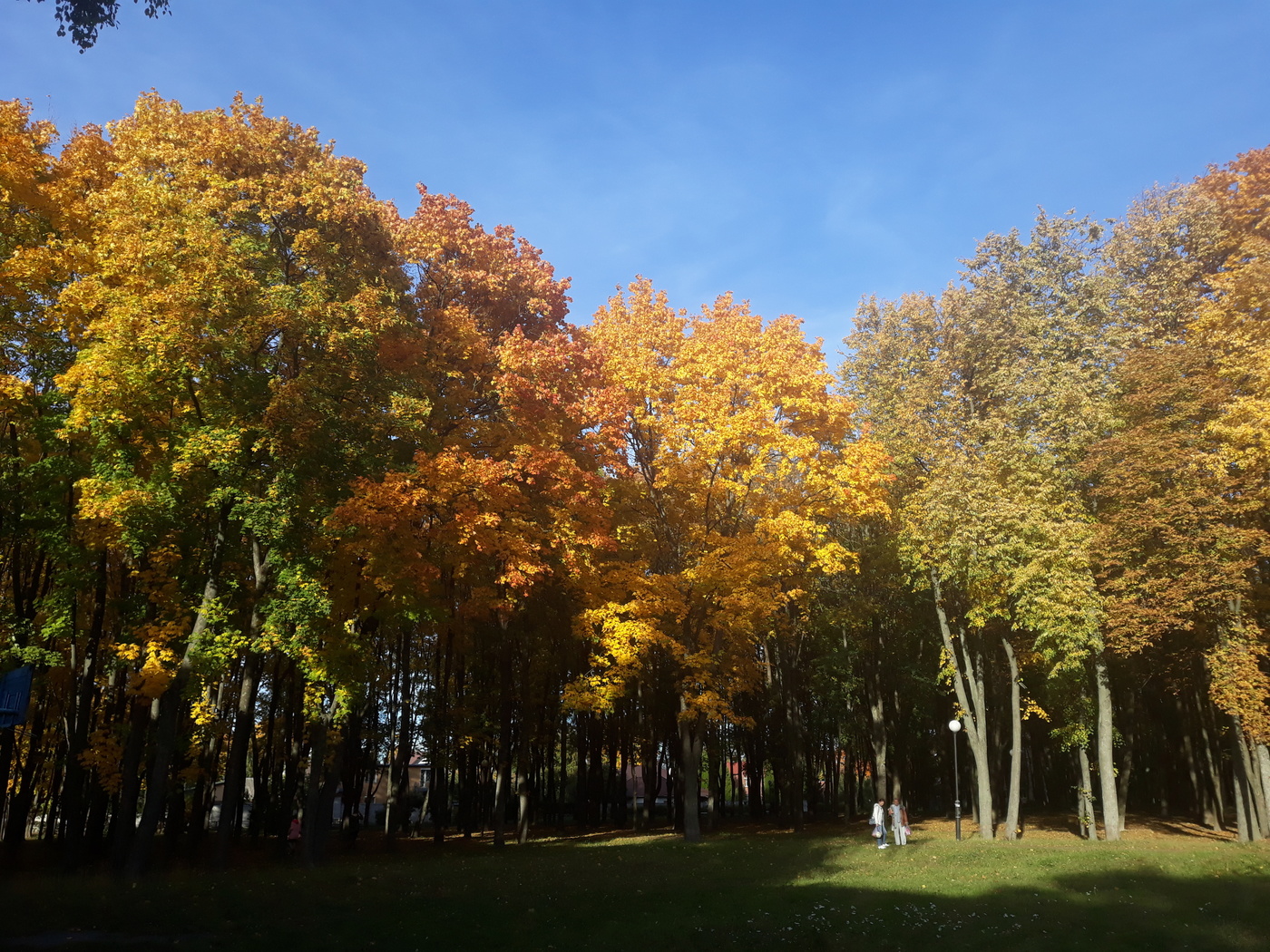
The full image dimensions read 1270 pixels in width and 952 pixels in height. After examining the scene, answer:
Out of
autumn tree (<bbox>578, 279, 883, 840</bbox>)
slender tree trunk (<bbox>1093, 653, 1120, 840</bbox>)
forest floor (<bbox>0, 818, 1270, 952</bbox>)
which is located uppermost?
autumn tree (<bbox>578, 279, 883, 840</bbox>)

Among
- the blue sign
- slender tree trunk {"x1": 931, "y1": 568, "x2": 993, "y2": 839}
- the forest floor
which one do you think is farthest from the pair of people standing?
the blue sign

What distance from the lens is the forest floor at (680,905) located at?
12859 millimetres

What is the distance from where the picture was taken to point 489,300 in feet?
83.0

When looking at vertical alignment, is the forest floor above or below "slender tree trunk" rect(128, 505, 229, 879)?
below

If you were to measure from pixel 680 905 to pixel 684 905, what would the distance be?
7cm

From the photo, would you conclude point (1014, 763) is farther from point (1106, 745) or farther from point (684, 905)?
point (684, 905)

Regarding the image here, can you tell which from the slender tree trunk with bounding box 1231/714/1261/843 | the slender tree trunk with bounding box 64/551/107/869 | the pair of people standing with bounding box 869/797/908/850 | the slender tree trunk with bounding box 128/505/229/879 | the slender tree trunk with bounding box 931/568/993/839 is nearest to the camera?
the slender tree trunk with bounding box 128/505/229/879

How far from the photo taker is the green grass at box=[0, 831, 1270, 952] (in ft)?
42.4

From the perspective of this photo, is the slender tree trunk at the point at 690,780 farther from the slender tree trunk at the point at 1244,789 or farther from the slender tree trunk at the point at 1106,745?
the slender tree trunk at the point at 1244,789

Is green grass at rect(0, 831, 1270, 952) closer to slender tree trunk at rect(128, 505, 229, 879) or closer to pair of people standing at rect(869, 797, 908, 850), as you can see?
slender tree trunk at rect(128, 505, 229, 879)

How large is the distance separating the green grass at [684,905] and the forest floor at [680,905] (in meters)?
0.05

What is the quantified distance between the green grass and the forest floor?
0.05m

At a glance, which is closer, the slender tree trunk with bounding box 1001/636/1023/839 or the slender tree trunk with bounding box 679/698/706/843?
the slender tree trunk with bounding box 679/698/706/843

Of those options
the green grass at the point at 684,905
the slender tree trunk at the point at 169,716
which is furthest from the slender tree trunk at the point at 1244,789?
the slender tree trunk at the point at 169,716
